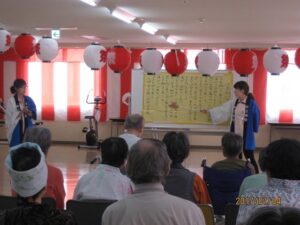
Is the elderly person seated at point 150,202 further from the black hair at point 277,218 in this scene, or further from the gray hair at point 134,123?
the gray hair at point 134,123

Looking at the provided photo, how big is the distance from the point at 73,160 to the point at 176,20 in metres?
3.26

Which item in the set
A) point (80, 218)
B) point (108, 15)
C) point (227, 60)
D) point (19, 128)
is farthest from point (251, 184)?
point (227, 60)

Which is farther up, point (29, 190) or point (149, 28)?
point (149, 28)

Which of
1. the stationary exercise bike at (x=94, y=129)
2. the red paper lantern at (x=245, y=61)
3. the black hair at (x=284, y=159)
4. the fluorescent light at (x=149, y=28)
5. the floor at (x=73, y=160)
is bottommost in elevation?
the floor at (x=73, y=160)

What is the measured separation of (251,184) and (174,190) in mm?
451

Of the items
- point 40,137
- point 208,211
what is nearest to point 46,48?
point 40,137

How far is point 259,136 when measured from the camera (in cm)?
1018

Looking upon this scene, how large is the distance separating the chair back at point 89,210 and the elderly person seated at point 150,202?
20.4 inches

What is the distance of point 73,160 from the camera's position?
8445 millimetres

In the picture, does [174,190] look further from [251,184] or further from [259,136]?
[259,136]

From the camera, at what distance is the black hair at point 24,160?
5.37 ft

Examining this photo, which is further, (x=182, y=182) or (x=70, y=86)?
(x=70, y=86)

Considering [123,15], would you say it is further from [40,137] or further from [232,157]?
[40,137]

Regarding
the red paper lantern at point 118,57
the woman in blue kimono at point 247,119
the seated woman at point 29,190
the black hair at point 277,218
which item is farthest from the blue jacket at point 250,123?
the black hair at point 277,218
